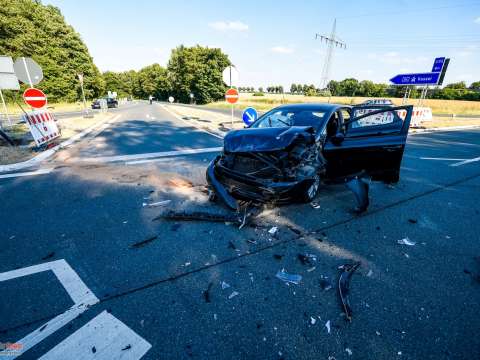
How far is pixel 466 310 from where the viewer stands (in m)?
2.14

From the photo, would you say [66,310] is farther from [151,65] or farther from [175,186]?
[151,65]

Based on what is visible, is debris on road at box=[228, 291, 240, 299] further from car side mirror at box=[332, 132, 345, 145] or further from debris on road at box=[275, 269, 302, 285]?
car side mirror at box=[332, 132, 345, 145]

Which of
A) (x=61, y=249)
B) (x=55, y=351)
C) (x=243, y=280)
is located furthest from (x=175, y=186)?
(x=55, y=351)

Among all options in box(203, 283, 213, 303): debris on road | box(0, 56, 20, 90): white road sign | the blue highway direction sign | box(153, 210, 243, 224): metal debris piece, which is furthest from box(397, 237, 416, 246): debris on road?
the blue highway direction sign

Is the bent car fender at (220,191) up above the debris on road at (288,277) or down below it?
above

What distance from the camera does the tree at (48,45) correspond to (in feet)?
118

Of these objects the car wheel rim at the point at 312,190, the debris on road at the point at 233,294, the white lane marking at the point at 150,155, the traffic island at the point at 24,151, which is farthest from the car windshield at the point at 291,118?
the traffic island at the point at 24,151

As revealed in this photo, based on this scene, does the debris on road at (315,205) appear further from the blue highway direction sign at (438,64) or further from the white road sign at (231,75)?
the blue highway direction sign at (438,64)

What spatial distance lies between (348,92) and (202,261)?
12287 cm

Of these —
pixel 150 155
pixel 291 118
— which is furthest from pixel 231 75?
pixel 291 118

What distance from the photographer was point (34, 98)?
325 inches

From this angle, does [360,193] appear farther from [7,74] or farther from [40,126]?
[7,74]

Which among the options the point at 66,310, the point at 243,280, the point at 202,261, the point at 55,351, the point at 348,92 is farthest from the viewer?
the point at 348,92

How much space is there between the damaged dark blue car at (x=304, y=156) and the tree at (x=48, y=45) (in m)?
50.2
